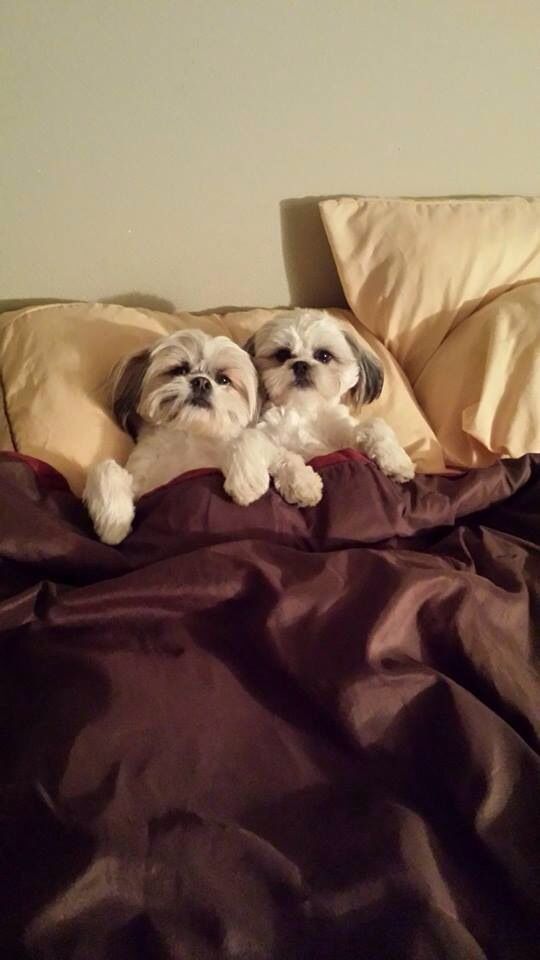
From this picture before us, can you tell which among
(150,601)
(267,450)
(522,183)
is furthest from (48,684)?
(522,183)

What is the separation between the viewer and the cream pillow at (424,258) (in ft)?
5.63

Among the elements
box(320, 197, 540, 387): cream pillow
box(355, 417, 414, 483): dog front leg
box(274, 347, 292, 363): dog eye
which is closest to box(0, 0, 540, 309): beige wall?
box(320, 197, 540, 387): cream pillow

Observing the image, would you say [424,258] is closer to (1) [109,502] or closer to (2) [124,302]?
(2) [124,302]

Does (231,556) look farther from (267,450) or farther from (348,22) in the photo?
(348,22)

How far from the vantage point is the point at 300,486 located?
1.24 meters

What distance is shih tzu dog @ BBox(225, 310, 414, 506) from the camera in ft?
4.72

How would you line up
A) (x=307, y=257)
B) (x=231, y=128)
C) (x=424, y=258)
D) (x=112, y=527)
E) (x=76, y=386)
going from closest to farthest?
(x=112, y=527)
(x=76, y=386)
(x=231, y=128)
(x=424, y=258)
(x=307, y=257)

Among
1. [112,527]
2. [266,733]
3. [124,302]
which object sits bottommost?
[266,733]

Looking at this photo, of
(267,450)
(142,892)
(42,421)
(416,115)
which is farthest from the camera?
(416,115)

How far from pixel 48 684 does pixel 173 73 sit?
1382mm

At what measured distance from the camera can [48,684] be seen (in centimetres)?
92

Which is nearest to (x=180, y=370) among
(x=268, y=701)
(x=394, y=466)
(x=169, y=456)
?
(x=169, y=456)

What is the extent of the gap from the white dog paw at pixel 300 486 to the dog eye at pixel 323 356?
0.37 m

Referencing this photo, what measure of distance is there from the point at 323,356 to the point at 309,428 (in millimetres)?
178
